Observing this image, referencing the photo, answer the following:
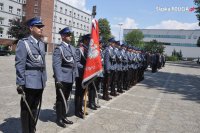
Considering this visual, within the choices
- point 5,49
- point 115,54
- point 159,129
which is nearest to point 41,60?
point 159,129

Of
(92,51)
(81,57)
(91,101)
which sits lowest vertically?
(91,101)

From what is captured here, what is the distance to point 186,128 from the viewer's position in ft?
24.8

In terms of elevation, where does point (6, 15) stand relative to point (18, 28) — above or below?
above

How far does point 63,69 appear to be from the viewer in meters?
6.62

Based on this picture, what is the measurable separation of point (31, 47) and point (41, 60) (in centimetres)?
31

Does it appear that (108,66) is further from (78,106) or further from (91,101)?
(78,106)

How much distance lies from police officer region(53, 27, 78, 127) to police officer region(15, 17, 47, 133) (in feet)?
3.24

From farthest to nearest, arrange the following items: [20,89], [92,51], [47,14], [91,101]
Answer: [47,14], [91,101], [92,51], [20,89]

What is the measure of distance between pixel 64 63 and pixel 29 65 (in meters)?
1.45

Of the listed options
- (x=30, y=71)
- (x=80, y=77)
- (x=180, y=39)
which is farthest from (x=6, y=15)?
(x=180, y=39)

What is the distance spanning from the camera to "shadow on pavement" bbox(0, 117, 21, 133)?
604cm

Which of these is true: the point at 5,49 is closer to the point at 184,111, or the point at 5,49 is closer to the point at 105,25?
the point at 184,111

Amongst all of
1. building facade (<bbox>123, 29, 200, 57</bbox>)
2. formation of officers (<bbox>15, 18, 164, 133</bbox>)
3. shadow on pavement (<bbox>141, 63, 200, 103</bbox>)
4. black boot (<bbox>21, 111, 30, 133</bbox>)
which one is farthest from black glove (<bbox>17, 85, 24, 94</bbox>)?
building facade (<bbox>123, 29, 200, 57</bbox>)

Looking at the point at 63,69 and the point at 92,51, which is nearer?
the point at 63,69
